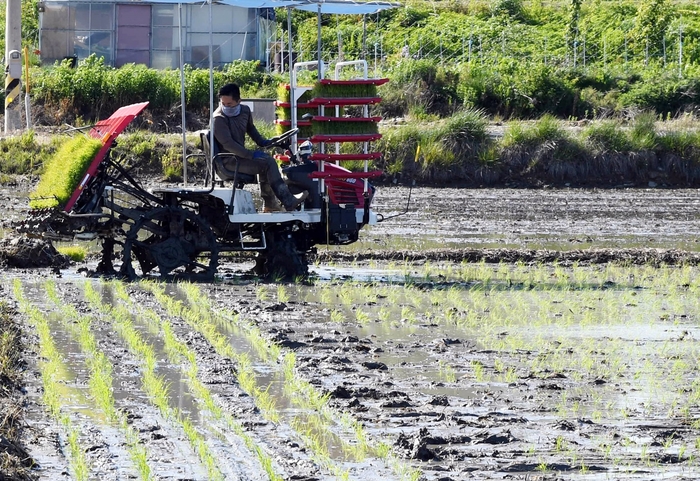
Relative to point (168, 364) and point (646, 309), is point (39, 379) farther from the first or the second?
point (646, 309)

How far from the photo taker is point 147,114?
28.6 metres

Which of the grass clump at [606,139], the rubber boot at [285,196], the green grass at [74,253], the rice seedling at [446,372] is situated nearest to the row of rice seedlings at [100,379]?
the rice seedling at [446,372]

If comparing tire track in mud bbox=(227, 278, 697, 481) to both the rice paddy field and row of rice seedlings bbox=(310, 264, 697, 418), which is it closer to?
the rice paddy field

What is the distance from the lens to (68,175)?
1348cm

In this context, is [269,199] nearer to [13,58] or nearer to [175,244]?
[175,244]

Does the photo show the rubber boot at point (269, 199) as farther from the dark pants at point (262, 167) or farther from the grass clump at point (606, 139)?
the grass clump at point (606, 139)

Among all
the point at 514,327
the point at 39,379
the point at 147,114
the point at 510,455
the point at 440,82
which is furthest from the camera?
the point at 440,82

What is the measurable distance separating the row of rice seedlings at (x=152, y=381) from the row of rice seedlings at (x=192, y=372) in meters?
0.15

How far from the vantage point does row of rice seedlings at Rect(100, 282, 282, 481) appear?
22.4 feet

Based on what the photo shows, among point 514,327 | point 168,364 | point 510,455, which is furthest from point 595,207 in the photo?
point 510,455

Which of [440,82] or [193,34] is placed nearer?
[440,82]

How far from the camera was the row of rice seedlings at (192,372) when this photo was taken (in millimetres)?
6832

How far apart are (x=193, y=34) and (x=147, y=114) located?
6.42 metres

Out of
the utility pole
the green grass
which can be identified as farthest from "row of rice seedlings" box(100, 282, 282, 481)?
the utility pole
